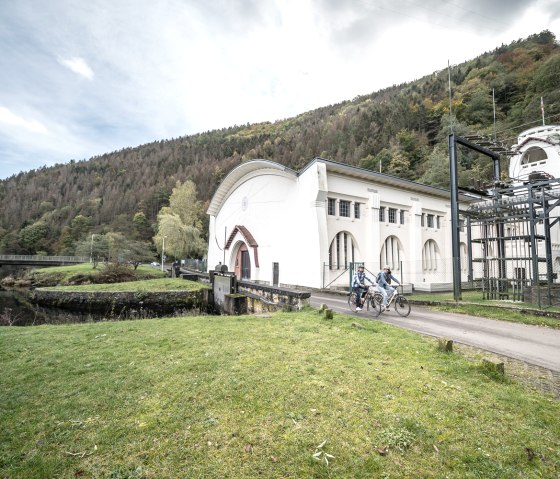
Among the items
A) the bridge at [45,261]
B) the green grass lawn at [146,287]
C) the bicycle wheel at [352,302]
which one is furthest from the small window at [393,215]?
the bridge at [45,261]

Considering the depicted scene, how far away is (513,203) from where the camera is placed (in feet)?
43.2

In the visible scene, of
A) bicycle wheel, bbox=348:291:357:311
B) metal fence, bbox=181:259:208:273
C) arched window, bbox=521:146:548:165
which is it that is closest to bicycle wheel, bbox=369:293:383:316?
bicycle wheel, bbox=348:291:357:311

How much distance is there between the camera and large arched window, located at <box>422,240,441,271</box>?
28.9m

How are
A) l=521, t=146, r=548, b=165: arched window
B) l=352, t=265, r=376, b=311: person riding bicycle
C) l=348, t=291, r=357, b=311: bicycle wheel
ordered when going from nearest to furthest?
l=352, t=265, r=376, b=311: person riding bicycle → l=348, t=291, r=357, b=311: bicycle wheel → l=521, t=146, r=548, b=165: arched window

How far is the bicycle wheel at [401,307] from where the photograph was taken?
11.0 m

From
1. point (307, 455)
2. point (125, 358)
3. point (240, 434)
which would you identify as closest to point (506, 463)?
point (307, 455)

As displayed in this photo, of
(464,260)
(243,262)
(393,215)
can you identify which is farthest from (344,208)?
(464,260)

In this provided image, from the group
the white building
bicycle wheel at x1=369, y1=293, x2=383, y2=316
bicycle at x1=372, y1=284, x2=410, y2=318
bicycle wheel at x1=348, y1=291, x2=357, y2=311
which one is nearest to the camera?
bicycle at x1=372, y1=284, x2=410, y2=318

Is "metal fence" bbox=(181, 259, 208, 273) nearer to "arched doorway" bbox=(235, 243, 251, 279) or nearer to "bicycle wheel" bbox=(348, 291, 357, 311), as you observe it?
"arched doorway" bbox=(235, 243, 251, 279)

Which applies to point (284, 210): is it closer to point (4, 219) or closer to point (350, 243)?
point (350, 243)

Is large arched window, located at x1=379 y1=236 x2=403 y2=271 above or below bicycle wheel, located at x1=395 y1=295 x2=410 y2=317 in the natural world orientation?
above

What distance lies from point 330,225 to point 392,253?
7576 mm

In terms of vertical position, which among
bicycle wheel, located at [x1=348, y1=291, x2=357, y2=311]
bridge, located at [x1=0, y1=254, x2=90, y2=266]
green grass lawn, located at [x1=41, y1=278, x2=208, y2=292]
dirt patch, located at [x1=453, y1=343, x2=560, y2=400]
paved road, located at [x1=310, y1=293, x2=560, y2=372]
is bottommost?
green grass lawn, located at [x1=41, y1=278, x2=208, y2=292]

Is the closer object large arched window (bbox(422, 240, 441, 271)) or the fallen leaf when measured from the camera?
the fallen leaf
